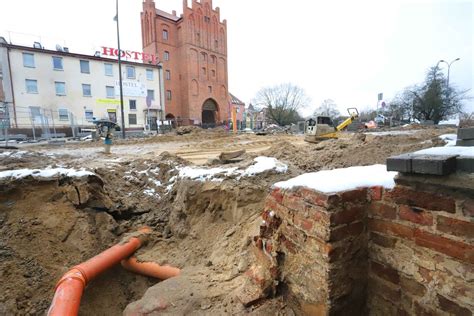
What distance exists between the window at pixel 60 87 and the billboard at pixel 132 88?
5.09 meters

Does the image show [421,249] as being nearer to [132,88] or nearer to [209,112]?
[132,88]

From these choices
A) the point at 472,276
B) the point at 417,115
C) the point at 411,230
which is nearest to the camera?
the point at 472,276

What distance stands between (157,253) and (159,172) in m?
2.30

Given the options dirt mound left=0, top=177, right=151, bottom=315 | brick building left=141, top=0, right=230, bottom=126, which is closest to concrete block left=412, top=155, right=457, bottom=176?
dirt mound left=0, top=177, right=151, bottom=315

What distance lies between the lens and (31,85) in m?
25.1

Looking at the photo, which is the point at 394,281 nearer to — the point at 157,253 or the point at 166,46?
the point at 157,253

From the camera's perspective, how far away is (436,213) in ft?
4.94

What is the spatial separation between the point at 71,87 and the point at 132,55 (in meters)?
7.93

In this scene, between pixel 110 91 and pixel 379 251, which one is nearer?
pixel 379 251

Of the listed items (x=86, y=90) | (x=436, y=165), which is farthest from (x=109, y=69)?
(x=436, y=165)

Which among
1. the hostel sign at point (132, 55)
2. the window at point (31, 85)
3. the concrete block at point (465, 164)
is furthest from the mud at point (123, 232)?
the hostel sign at point (132, 55)

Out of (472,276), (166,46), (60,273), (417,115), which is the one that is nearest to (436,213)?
(472,276)

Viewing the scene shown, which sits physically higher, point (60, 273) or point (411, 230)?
point (411, 230)

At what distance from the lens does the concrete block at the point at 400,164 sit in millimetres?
1562
